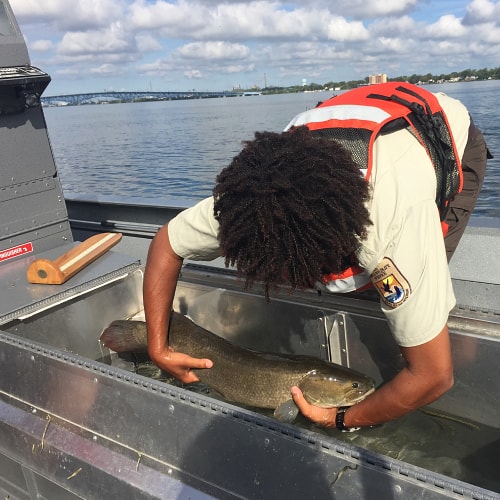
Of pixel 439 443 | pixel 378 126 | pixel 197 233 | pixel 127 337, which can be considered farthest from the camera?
pixel 127 337

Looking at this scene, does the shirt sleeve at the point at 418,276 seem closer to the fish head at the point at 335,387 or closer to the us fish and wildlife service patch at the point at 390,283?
the us fish and wildlife service patch at the point at 390,283

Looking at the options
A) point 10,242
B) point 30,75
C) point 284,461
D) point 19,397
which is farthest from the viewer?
point 10,242

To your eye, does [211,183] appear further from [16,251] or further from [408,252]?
[408,252]

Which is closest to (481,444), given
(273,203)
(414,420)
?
(414,420)

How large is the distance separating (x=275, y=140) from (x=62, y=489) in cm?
209

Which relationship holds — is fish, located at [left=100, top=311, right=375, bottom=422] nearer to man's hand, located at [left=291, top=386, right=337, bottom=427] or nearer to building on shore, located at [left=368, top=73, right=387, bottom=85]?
man's hand, located at [left=291, top=386, right=337, bottom=427]

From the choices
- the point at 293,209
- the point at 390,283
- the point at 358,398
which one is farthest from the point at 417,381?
the point at 358,398

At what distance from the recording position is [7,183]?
441 centimetres

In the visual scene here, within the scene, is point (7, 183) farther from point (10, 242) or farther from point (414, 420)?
point (414, 420)

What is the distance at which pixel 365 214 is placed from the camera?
1885 mm

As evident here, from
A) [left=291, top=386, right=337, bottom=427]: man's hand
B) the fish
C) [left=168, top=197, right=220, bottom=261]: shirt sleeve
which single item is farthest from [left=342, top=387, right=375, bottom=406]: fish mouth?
[left=168, top=197, right=220, bottom=261]: shirt sleeve

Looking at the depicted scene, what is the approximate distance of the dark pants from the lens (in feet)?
8.97

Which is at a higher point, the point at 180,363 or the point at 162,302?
the point at 162,302

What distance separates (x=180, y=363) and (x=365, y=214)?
5.12 feet
